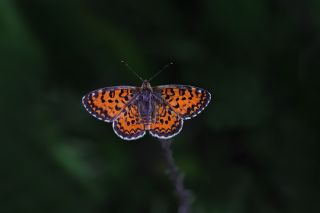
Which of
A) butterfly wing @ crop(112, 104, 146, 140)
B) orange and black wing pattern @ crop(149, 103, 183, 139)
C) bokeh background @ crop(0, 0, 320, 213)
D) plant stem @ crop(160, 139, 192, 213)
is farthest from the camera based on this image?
bokeh background @ crop(0, 0, 320, 213)

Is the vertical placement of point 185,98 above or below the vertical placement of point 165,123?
above

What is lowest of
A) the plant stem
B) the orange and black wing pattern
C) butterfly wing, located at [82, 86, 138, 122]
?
the plant stem

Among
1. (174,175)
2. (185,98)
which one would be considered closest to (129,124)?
(185,98)

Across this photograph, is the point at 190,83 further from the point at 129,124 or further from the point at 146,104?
the point at 129,124

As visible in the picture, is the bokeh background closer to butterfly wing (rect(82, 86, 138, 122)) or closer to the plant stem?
butterfly wing (rect(82, 86, 138, 122))

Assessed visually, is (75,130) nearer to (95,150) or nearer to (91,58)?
(95,150)

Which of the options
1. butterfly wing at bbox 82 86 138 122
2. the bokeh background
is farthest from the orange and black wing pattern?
the bokeh background
